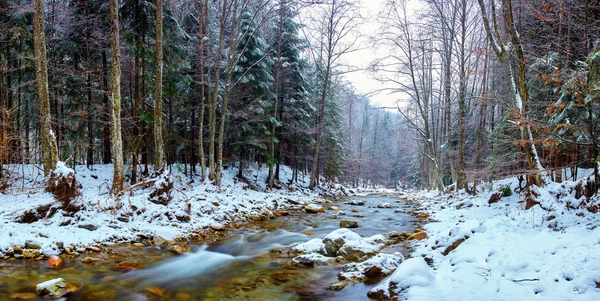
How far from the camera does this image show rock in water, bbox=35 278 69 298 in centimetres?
483

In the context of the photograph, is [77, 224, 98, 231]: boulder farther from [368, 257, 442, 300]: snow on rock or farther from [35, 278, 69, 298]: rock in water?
[368, 257, 442, 300]: snow on rock

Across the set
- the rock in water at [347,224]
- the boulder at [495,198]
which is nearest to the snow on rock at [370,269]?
the rock in water at [347,224]

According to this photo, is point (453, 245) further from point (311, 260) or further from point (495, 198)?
point (495, 198)

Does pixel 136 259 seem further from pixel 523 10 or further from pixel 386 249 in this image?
pixel 523 10

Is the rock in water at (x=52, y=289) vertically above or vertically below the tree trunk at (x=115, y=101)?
below

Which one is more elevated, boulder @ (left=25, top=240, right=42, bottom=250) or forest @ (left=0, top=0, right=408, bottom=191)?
forest @ (left=0, top=0, right=408, bottom=191)

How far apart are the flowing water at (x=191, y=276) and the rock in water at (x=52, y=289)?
164 millimetres

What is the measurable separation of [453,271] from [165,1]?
13.4m

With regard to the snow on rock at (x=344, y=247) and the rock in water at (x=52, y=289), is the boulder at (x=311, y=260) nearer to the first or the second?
the snow on rock at (x=344, y=247)

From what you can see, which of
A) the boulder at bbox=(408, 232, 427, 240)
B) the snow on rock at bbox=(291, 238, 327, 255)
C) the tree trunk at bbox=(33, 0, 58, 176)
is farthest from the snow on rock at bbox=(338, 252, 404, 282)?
the tree trunk at bbox=(33, 0, 58, 176)

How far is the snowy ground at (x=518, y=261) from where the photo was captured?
3.88 metres

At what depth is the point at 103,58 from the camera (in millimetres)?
14312

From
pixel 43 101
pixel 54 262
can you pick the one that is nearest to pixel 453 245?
pixel 54 262

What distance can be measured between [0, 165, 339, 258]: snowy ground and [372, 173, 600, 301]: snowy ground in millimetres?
6156
